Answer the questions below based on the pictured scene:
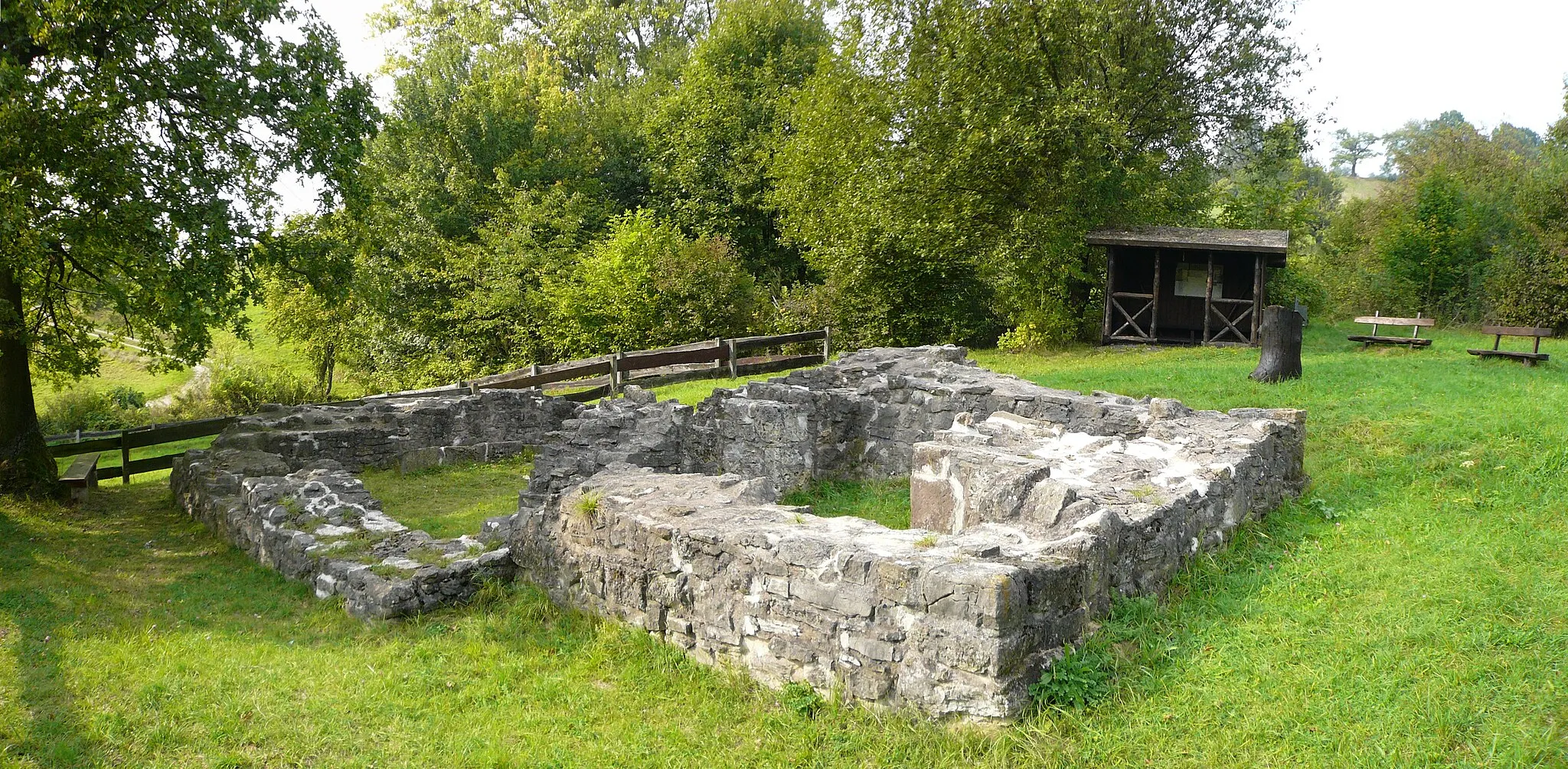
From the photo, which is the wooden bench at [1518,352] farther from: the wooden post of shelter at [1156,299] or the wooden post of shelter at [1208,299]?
the wooden post of shelter at [1156,299]

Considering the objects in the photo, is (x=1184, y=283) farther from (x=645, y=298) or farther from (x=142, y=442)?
(x=142, y=442)

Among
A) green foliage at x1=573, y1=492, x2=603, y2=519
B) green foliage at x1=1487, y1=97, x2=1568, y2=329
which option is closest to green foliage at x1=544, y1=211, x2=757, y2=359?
green foliage at x1=573, y1=492, x2=603, y2=519

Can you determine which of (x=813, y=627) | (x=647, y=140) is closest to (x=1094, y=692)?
(x=813, y=627)

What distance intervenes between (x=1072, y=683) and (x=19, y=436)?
13.5 m

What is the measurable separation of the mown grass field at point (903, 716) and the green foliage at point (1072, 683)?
0.09 m

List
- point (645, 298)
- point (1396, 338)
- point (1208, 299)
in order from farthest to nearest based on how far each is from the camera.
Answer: point (645, 298)
point (1208, 299)
point (1396, 338)

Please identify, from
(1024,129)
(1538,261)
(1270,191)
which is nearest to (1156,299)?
(1024,129)

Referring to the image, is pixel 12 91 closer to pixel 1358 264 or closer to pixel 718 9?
pixel 718 9

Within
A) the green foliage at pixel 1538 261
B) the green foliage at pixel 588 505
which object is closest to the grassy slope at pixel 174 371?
the green foliage at pixel 588 505

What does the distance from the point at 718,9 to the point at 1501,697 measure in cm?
3584

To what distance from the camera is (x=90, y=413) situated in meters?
21.8

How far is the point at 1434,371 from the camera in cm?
1423

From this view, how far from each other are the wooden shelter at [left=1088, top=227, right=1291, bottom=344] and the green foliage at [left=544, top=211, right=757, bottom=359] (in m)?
10.6

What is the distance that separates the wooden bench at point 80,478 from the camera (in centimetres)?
1254
